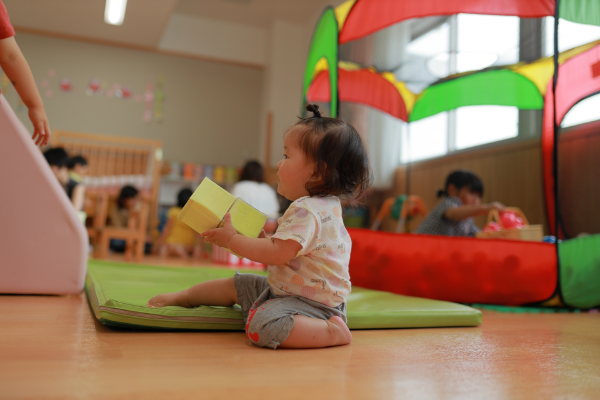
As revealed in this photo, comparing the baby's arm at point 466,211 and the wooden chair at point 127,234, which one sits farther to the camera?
the wooden chair at point 127,234

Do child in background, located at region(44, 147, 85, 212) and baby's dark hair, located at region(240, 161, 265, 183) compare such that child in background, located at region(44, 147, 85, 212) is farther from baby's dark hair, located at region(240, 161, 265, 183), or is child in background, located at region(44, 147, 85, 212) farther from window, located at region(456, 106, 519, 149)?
window, located at region(456, 106, 519, 149)

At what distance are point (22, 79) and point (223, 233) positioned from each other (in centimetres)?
75

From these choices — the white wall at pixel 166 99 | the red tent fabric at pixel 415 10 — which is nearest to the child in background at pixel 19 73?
the red tent fabric at pixel 415 10

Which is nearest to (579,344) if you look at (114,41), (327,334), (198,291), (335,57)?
(327,334)

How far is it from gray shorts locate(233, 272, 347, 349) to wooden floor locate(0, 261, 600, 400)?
0.03 m

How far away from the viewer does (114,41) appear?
16.5 ft

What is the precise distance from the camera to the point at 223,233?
88cm

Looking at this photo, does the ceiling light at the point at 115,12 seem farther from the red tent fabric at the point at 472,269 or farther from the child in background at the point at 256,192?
the red tent fabric at the point at 472,269

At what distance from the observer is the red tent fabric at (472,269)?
1.52 m

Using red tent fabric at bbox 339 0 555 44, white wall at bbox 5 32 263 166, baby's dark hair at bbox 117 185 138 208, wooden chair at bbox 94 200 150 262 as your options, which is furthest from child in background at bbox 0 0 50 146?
white wall at bbox 5 32 263 166

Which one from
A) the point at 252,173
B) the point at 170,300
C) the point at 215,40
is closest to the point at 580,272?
the point at 170,300

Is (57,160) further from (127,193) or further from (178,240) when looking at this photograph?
(178,240)

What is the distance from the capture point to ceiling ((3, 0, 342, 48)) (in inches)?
166

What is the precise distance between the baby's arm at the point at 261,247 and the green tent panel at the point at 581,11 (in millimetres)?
1390
